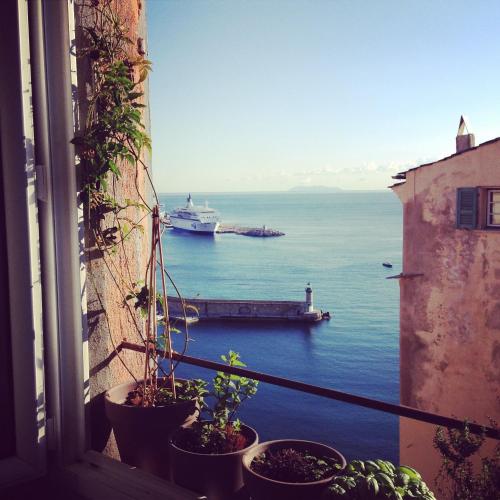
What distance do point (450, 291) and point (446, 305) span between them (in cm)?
20

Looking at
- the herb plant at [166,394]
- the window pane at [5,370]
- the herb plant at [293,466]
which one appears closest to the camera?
the herb plant at [293,466]

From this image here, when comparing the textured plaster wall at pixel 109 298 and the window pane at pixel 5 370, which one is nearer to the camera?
the window pane at pixel 5 370

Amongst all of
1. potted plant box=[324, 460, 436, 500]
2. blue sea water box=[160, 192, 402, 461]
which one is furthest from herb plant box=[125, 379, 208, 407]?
blue sea water box=[160, 192, 402, 461]

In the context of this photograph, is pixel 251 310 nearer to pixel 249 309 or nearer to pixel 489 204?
pixel 249 309

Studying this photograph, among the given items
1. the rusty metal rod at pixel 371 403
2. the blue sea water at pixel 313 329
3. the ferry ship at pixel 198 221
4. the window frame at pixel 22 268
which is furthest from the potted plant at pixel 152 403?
the ferry ship at pixel 198 221

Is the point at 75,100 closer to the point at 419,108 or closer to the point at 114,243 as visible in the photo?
the point at 114,243

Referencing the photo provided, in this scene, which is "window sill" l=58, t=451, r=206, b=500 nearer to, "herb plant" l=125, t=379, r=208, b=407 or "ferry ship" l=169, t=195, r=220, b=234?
"herb plant" l=125, t=379, r=208, b=407

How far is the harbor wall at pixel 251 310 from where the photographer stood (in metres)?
30.1

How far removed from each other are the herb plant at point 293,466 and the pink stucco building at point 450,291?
19.1ft

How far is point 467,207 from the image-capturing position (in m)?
6.94

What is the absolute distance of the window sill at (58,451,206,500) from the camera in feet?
5.74

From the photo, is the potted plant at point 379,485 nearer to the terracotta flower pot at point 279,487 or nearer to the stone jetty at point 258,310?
the terracotta flower pot at point 279,487

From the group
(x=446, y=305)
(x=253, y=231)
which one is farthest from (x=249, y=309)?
(x=253, y=231)

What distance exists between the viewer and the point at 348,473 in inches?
58.0
